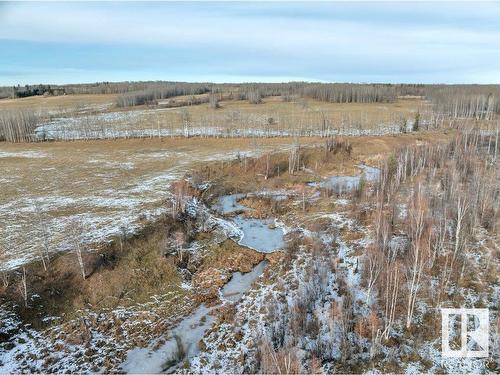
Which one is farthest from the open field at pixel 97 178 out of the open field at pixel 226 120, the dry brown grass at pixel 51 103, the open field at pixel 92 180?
the dry brown grass at pixel 51 103

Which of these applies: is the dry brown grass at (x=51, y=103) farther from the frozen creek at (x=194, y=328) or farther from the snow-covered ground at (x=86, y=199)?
the frozen creek at (x=194, y=328)

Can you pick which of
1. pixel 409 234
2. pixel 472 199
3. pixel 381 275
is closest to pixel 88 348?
pixel 381 275

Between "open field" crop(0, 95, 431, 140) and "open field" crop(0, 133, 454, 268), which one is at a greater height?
"open field" crop(0, 95, 431, 140)

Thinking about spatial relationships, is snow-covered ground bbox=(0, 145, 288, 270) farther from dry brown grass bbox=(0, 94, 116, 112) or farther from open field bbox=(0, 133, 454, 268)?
dry brown grass bbox=(0, 94, 116, 112)

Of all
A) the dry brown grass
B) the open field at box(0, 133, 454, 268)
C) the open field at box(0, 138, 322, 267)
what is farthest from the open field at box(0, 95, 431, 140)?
the open field at box(0, 138, 322, 267)

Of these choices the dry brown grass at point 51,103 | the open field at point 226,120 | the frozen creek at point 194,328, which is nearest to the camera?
the frozen creek at point 194,328

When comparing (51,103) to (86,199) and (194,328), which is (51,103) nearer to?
(86,199)

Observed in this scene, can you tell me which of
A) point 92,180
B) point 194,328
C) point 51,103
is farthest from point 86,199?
point 51,103

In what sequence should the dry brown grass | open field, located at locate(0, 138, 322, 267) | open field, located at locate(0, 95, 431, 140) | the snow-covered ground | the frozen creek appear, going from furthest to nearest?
the dry brown grass
open field, located at locate(0, 95, 431, 140)
open field, located at locate(0, 138, 322, 267)
the snow-covered ground
the frozen creek
